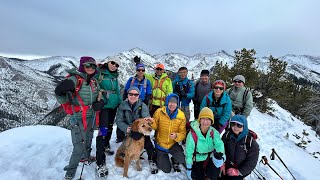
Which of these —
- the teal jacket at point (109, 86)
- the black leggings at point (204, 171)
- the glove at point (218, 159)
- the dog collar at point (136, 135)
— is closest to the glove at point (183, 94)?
the teal jacket at point (109, 86)

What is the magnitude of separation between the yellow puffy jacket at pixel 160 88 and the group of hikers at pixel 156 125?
1.43ft

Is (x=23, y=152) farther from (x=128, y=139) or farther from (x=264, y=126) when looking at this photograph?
(x=264, y=126)

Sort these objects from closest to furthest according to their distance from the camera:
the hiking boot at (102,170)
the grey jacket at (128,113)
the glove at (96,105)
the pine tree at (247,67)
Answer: the glove at (96,105), the hiking boot at (102,170), the grey jacket at (128,113), the pine tree at (247,67)

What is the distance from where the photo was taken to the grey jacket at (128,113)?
5972mm

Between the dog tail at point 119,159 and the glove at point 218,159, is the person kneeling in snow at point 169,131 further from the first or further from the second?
the glove at point 218,159

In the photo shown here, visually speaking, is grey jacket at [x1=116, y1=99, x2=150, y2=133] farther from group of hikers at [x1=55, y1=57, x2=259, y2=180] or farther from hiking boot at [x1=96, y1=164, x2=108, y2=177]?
hiking boot at [x1=96, y1=164, x2=108, y2=177]

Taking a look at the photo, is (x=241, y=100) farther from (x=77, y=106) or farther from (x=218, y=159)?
(x=77, y=106)

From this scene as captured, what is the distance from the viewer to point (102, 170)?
5.61 m

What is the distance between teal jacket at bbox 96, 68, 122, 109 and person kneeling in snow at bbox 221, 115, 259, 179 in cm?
322

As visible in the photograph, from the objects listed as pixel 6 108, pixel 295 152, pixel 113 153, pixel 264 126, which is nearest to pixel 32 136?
pixel 113 153

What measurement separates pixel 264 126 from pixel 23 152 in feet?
48.8

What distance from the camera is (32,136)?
7.74 meters

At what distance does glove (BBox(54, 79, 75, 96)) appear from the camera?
15.9 ft

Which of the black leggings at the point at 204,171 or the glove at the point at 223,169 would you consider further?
the glove at the point at 223,169
